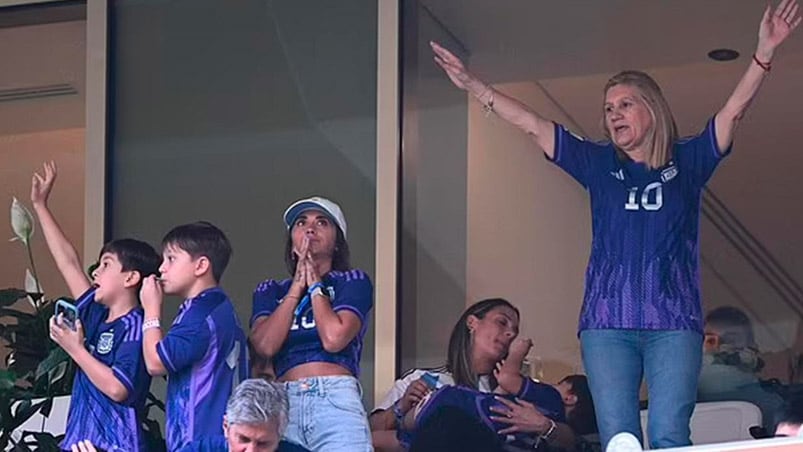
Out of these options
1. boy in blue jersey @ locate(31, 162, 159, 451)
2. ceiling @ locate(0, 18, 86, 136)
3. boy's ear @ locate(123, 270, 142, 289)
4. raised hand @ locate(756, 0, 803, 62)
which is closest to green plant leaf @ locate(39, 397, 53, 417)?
boy in blue jersey @ locate(31, 162, 159, 451)

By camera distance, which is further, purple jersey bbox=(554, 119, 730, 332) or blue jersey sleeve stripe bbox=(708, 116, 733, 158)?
blue jersey sleeve stripe bbox=(708, 116, 733, 158)

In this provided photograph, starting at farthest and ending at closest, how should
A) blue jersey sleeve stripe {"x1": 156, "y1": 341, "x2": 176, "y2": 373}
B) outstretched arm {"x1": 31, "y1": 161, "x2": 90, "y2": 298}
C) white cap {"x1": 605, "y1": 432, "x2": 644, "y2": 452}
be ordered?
outstretched arm {"x1": 31, "y1": 161, "x2": 90, "y2": 298} → blue jersey sleeve stripe {"x1": 156, "y1": 341, "x2": 176, "y2": 373} → white cap {"x1": 605, "y1": 432, "x2": 644, "y2": 452}

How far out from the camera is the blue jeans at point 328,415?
474cm

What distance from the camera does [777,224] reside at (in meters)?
5.52

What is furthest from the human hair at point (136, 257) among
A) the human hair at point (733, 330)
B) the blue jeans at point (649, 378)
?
the human hair at point (733, 330)

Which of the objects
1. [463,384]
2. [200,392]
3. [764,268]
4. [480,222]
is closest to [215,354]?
[200,392]

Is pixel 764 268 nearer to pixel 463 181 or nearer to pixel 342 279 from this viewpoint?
pixel 463 181

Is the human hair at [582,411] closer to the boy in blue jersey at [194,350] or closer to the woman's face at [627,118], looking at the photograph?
the woman's face at [627,118]

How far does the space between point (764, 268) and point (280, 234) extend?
160 centimetres

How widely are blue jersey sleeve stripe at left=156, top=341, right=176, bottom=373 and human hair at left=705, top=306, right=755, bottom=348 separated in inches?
68.8

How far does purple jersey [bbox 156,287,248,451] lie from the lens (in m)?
4.62

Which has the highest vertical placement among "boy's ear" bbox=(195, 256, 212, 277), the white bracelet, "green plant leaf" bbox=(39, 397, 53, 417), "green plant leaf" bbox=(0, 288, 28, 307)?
"boy's ear" bbox=(195, 256, 212, 277)

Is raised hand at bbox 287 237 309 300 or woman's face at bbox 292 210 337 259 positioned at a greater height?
woman's face at bbox 292 210 337 259

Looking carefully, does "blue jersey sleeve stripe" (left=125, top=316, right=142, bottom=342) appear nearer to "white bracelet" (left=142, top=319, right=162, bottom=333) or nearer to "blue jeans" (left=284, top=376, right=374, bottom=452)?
"white bracelet" (left=142, top=319, right=162, bottom=333)
